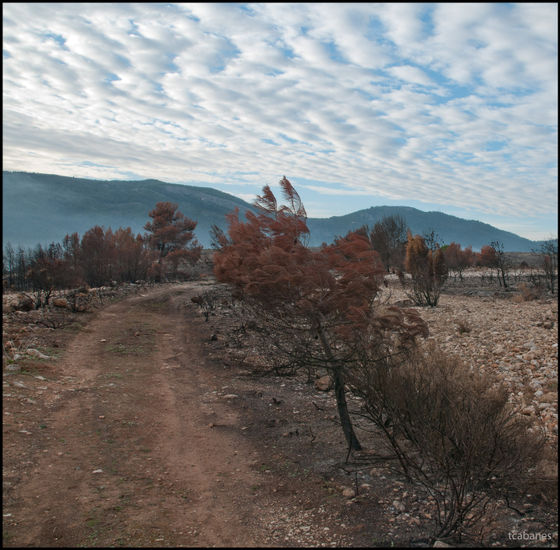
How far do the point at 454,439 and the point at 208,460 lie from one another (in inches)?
135

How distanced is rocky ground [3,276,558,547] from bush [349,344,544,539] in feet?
0.78

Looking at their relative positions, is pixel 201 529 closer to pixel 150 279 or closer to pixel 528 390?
pixel 528 390

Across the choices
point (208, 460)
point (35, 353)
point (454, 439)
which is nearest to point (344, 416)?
point (454, 439)

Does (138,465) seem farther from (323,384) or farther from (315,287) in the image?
(323,384)

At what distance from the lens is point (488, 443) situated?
4703 mm

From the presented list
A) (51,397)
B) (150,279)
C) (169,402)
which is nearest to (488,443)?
(169,402)

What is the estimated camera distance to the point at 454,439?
4785 millimetres

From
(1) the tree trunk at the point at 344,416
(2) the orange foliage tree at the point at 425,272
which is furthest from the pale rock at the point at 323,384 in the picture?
(2) the orange foliage tree at the point at 425,272

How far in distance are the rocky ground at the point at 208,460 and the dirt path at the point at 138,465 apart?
0.9 inches

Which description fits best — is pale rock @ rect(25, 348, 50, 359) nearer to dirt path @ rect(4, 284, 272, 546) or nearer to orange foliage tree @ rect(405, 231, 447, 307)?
dirt path @ rect(4, 284, 272, 546)

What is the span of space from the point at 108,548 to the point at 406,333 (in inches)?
170

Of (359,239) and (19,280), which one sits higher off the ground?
(359,239)

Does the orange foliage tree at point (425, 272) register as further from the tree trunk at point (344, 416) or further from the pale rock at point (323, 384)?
the tree trunk at point (344, 416)

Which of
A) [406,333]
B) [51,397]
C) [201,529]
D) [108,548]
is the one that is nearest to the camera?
[108,548]
